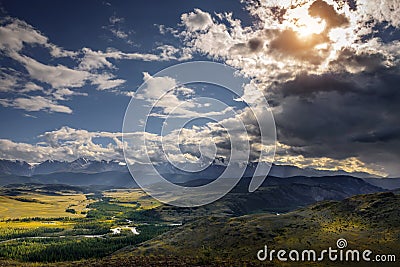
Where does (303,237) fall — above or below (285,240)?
above

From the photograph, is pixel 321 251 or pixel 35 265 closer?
pixel 321 251

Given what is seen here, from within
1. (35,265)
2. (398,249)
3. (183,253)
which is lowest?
(35,265)

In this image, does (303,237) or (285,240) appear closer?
(303,237)

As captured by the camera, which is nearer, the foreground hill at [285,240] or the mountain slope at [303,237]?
the foreground hill at [285,240]

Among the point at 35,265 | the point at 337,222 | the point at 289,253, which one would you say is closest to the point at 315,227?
the point at 337,222

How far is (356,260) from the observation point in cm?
13225

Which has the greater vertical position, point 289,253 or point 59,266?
point 289,253

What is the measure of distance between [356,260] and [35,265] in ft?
534

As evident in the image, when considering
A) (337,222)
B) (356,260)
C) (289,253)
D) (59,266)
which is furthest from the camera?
(337,222)

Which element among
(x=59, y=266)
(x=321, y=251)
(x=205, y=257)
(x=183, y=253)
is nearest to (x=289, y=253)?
(x=321, y=251)

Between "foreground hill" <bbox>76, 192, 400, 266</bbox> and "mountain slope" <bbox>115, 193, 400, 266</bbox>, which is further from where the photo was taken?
"mountain slope" <bbox>115, 193, 400, 266</bbox>

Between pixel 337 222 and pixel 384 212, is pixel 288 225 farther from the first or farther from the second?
pixel 384 212

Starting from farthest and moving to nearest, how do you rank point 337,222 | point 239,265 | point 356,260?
point 337,222 → point 239,265 → point 356,260

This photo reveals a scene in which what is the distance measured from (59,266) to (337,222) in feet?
494
